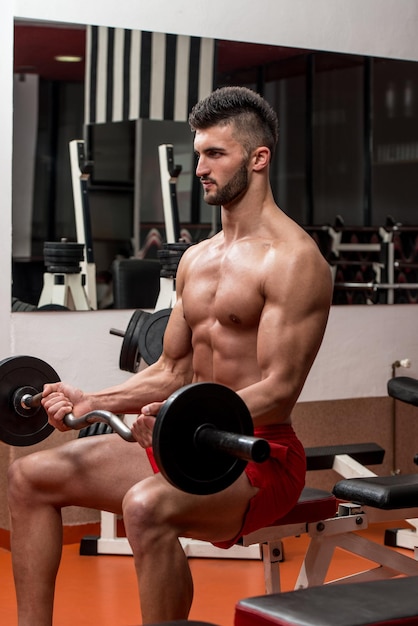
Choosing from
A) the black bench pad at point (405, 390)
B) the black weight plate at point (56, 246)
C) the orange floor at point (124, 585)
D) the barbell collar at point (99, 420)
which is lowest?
the orange floor at point (124, 585)

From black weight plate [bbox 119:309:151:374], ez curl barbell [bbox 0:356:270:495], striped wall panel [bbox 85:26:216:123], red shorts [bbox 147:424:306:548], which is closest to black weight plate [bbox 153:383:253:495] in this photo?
ez curl barbell [bbox 0:356:270:495]

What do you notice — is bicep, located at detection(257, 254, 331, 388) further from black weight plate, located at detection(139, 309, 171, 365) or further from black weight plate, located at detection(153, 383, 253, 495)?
black weight plate, located at detection(139, 309, 171, 365)

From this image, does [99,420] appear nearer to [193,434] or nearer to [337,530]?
[193,434]

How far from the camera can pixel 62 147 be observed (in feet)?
14.0

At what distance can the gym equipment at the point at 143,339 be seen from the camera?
148 inches

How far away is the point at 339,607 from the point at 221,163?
49.5 inches

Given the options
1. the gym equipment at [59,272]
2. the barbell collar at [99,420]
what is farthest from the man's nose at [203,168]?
the gym equipment at [59,272]

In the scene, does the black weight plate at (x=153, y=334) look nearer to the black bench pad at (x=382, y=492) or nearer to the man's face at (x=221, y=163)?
the black bench pad at (x=382, y=492)

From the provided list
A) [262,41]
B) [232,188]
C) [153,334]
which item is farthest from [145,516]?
[262,41]

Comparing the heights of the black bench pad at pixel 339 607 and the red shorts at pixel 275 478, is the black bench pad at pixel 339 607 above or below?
below

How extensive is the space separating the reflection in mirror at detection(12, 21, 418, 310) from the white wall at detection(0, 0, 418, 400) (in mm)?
49

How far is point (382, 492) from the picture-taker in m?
3.17

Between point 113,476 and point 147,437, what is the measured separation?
399 mm

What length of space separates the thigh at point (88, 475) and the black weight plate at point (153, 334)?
1.08 metres
